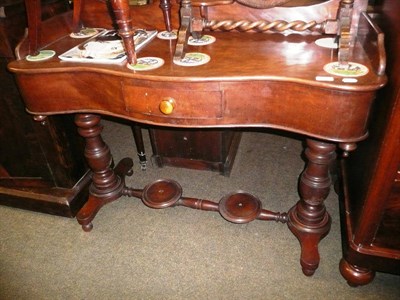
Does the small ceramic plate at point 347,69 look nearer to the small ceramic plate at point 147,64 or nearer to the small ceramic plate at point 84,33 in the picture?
the small ceramic plate at point 147,64

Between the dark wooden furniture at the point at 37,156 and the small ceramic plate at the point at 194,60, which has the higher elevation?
the small ceramic plate at the point at 194,60

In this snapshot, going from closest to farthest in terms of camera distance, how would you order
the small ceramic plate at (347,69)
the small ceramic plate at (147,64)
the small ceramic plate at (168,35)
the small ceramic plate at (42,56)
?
the small ceramic plate at (347,69) → the small ceramic plate at (147,64) → the small ceramic plate at (42,56) → the small ceramic plate at (168,35)

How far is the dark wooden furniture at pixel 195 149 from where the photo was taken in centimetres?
183

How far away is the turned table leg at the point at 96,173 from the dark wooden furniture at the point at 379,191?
116 cm

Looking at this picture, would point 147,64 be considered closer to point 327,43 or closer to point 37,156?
point 327,43

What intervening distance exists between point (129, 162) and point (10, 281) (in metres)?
0.87

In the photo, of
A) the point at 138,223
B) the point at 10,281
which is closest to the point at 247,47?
the point at 138,223

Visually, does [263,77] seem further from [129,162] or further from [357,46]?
[129,162]

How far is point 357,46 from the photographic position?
103 centimetres

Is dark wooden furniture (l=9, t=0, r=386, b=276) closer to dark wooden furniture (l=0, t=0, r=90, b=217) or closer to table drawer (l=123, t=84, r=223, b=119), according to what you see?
table drawer (l=123, t=84, r=223, b=119)

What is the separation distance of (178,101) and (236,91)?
0.60 feet

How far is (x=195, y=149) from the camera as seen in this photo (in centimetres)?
191

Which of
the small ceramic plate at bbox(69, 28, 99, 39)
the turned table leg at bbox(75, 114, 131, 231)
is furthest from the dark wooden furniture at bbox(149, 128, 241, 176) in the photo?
the small ceramic plate at bbox(69, 28, 99, 39)

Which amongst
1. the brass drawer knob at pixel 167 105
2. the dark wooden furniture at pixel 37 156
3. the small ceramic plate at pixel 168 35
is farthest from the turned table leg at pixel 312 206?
the dark wooden furniture at pixel 37 156
